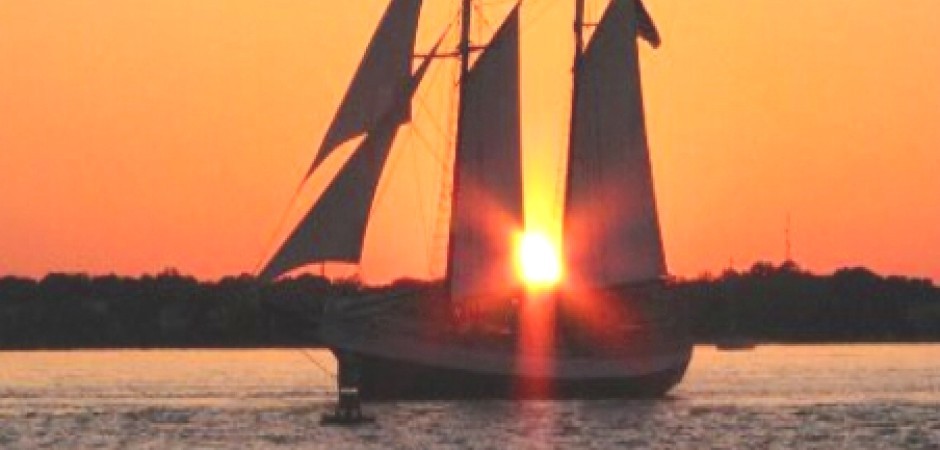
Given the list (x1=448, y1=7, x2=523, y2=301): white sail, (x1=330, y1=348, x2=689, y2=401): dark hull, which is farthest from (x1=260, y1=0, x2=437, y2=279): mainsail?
(x1=330, y1=348, x2=689, y2=401): dark hull

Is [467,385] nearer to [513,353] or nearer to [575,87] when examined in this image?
[513,353]

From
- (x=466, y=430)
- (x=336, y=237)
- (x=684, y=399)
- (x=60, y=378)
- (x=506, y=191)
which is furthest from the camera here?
(x=60, y=378)

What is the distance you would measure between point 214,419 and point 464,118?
13.7 m

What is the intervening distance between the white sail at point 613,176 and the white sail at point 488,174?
3589 mm

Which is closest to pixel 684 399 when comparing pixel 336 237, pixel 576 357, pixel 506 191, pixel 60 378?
pixel 576 357

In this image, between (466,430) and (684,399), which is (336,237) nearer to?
(466,430)

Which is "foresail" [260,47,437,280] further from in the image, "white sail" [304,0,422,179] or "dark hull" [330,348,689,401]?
"dark hull" [330,348,689,401]

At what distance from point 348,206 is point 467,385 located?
9.81 m

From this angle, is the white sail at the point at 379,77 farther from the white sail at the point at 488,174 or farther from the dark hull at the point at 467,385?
the dark hull at the point at 467,385

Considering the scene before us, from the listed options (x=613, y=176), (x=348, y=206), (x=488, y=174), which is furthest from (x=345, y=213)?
(x=613, y=176)

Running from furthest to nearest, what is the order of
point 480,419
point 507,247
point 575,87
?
point 575,87, point 507,247, point 480,419

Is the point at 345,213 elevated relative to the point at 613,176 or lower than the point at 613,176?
lower

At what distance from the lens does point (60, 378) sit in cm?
14825

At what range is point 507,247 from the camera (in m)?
95.8
